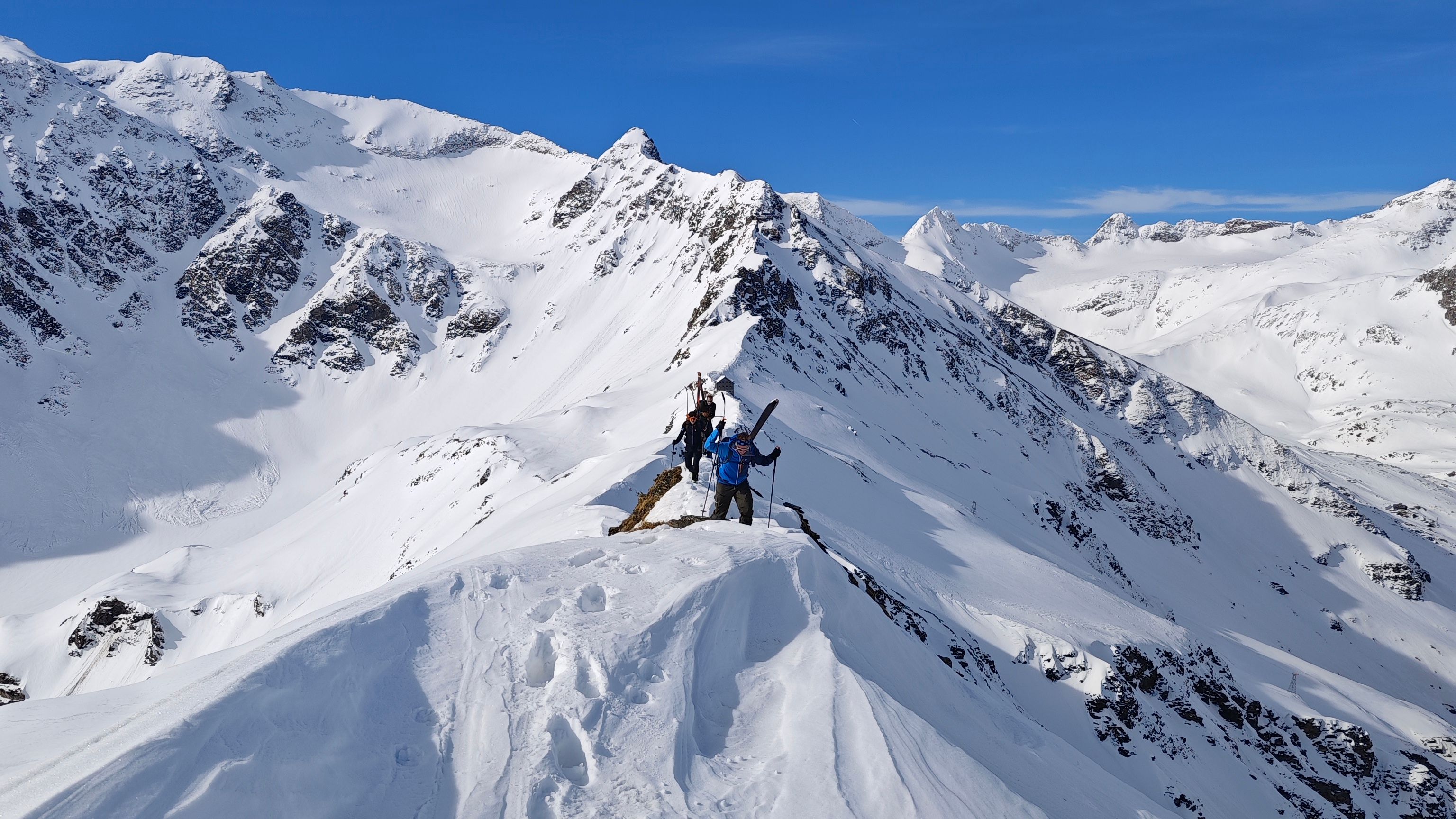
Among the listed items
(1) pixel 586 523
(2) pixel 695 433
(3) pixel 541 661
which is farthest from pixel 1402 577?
(3) pixel 541 661

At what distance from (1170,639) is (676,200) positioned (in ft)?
336

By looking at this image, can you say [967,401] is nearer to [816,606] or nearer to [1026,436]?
[1026,436]

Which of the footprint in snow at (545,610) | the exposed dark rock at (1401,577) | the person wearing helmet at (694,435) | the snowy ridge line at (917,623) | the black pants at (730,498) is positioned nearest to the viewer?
the footprint in snow at (545,610)

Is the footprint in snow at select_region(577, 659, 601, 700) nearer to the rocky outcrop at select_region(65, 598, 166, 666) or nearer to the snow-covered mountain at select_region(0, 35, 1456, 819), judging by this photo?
the snow-covered mountain at select_region(0, 35, 1456, 819)

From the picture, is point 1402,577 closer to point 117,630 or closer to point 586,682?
point 586,682

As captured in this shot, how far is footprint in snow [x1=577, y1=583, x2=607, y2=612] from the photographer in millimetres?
9469

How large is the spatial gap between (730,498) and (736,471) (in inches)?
25.0

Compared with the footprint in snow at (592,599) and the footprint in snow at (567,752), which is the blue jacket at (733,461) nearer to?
the footprint in snow at (592,599)

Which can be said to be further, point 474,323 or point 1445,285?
point 1445,285

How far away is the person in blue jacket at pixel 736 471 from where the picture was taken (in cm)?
1469

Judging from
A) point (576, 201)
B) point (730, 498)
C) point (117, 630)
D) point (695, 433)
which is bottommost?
point (117, 630)

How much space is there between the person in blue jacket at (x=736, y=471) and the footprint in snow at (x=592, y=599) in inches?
200

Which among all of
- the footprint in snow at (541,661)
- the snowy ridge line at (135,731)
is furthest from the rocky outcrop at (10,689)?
the footprint in snow at (541,661)

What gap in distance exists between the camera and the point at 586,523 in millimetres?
18234
